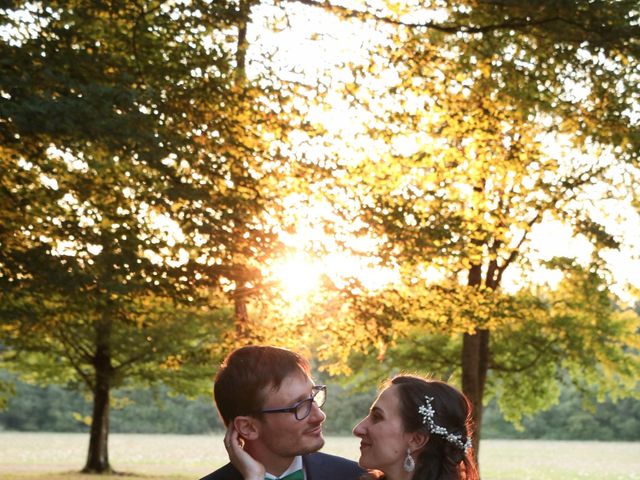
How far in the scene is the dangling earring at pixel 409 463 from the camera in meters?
4.54

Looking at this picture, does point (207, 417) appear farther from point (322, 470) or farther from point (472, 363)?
point (322, 470)

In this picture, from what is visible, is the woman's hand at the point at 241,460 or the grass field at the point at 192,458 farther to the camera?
the grass field at the point at 192,458

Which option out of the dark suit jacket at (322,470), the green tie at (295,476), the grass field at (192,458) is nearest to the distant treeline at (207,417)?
the grass field at (192,458)

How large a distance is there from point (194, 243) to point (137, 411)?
214ft

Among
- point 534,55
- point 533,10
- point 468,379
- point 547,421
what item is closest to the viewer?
point 533,10

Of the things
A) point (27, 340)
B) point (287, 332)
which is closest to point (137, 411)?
point (27, 340)

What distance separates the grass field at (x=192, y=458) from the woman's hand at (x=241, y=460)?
25106 mm

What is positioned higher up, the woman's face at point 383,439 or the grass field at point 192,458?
the woman's face at point 383,439

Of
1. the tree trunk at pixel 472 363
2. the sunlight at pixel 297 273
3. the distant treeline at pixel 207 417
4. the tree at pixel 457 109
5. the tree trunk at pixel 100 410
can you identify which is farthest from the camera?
the distant treeline at pixel 207 417

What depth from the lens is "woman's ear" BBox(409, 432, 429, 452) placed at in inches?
180

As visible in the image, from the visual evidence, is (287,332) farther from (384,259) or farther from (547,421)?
(547,421)

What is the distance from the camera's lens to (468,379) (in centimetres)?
2372

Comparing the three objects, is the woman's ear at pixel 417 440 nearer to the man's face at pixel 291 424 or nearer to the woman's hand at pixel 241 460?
the man's face at pixel 291 424

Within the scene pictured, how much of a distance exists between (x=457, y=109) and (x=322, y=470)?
39.1 ft
